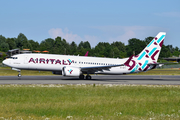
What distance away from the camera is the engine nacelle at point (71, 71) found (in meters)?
35.9

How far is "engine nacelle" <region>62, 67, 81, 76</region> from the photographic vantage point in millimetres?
35875

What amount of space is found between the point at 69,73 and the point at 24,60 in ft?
25.0

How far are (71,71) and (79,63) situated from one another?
339cm

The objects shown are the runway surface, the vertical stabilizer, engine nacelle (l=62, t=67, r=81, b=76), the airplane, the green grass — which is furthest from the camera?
the vertical stabilizer

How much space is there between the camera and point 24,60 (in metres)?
38.1

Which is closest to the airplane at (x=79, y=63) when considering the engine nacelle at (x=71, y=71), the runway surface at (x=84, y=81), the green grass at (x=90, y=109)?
the engine nacelle at (x=71, y=71)

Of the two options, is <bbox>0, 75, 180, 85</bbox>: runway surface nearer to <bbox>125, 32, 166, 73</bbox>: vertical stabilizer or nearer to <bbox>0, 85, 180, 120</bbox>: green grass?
<bbox>125, 32, 166, 73</bbox>: vertical stabilizer

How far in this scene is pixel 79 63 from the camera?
3919 cm

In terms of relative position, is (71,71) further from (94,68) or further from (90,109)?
(90,109)

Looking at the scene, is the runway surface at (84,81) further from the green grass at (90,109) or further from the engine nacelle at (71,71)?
the green grass at (90,109)

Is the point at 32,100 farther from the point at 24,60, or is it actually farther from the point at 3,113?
the point at 24,60

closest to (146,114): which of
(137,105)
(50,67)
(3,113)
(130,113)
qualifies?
(130,113)

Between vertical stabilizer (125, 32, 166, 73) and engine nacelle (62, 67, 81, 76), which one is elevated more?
vertical stabilizer (125, 32, 166, 73)

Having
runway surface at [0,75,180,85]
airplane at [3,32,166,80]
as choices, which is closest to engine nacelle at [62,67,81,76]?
airplane at [3,32,166,80]
